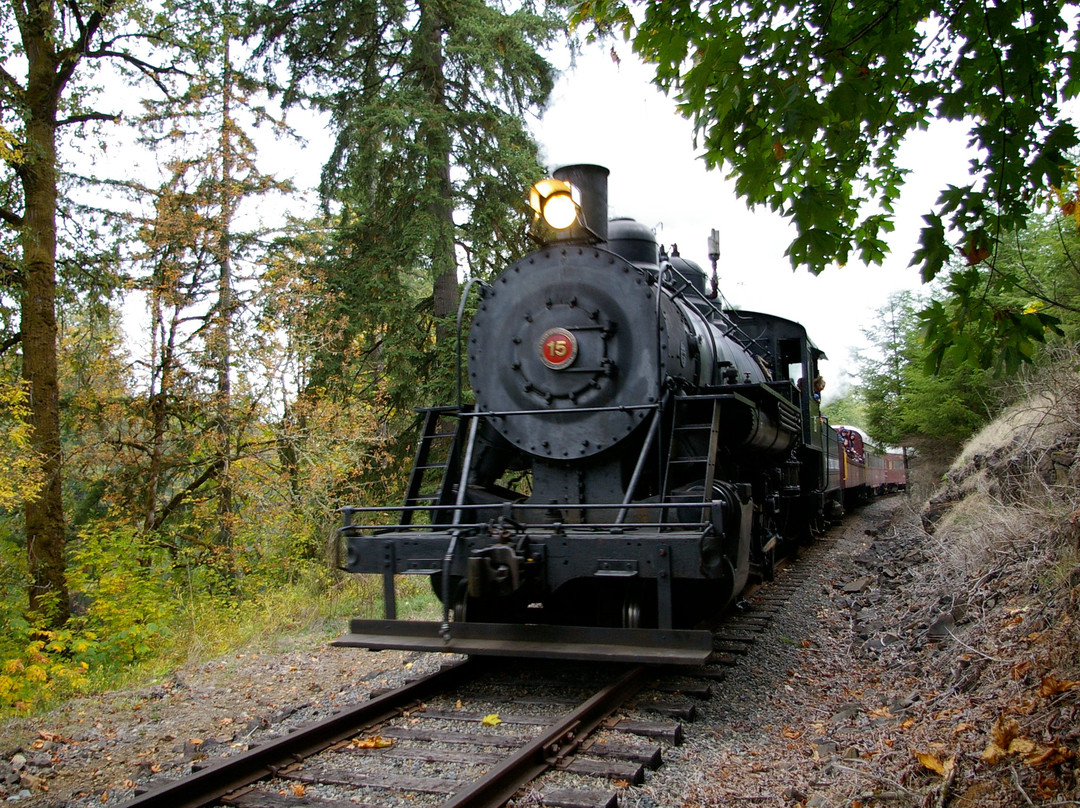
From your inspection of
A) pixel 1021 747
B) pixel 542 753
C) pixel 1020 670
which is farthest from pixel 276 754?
pixel 1020 670

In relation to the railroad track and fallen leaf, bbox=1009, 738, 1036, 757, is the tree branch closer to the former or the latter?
the railroad track

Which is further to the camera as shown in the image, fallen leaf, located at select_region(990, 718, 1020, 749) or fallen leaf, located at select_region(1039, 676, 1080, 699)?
fallen leaf, located at select_region(1039, 676, 1080, 699)

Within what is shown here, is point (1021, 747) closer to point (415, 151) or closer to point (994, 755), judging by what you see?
point (994, 755)

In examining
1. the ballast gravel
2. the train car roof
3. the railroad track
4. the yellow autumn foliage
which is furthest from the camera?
the train car roof

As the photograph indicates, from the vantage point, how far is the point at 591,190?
248 inches

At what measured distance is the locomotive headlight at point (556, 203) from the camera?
555 cm

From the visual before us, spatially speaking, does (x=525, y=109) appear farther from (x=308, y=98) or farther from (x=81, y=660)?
(x=81, y=660)

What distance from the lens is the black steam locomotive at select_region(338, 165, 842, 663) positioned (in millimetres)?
4613

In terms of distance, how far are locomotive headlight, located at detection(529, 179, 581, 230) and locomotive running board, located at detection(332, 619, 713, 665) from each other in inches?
114

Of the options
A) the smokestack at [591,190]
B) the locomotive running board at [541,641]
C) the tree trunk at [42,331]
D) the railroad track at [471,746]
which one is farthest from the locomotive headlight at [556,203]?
the tree trunk at [42,331]

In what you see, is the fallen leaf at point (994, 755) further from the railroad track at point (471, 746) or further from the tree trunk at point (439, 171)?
the tree trunk at point (439, 171)

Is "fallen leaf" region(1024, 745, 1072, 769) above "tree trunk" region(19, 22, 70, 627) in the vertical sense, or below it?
below

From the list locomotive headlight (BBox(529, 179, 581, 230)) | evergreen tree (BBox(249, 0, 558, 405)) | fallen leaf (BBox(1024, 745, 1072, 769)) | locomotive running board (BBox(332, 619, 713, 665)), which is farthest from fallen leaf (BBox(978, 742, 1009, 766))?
evergreen tree (BBox(249, 0, 558, 405))

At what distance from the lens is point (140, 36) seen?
10.5m
